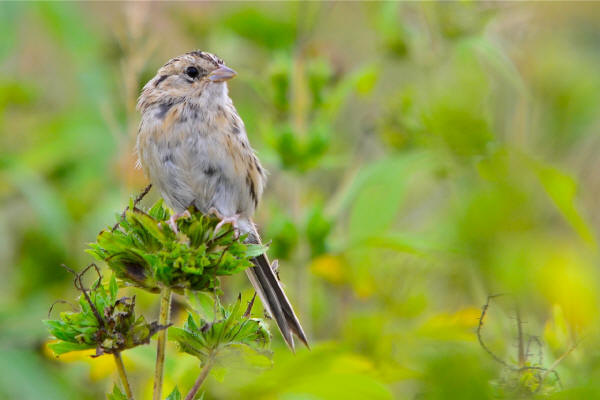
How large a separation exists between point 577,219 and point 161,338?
0.92 m

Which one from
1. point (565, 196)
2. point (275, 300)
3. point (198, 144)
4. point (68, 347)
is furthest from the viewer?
point (198, 144)

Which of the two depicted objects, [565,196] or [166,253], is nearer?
[166,253]

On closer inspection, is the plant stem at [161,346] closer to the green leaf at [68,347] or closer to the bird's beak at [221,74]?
the green leaf at [68,347]

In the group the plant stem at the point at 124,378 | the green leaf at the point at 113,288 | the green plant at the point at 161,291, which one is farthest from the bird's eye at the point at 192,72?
the plant stem at the point at 124,378

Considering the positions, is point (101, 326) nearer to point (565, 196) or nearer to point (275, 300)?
point (275, 300)

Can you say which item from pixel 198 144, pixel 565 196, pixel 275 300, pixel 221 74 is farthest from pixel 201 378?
pixel 221 74

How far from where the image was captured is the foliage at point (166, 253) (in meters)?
1.46

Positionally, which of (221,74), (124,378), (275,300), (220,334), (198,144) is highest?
(221,74)

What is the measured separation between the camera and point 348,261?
3.20 metres

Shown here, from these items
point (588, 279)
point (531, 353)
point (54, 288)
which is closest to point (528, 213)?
point (588, 279)

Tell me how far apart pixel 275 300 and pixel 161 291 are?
60 cm

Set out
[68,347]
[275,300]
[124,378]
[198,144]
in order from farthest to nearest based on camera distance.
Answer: [198,144], [275,300], [68,347], [124,378]

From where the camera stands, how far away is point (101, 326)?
1.39 m

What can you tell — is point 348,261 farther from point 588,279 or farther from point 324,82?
point 588,279
